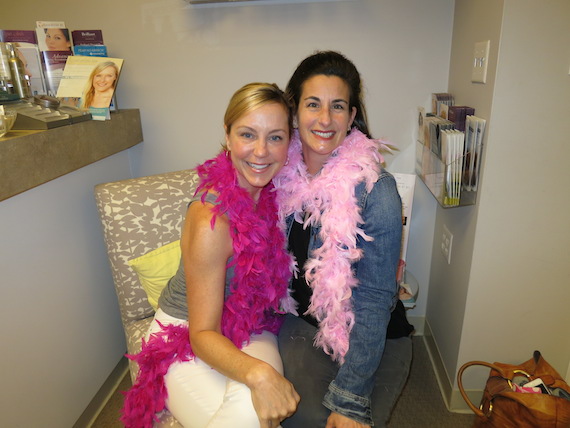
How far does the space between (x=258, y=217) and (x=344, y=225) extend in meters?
0.28

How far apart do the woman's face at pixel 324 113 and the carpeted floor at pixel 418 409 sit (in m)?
1.29

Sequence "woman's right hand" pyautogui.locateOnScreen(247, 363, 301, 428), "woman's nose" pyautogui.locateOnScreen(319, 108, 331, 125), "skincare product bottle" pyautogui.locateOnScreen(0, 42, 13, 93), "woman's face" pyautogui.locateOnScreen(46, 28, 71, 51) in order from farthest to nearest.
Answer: "woman's face" pyautogui.locateOnScreen(46, 28, 71, 51)
"skincare product bottle" pyautogui.locateOnScreen(0, 42, 13, 93)
"woman's nose" pyautogui.locateOnScreen(319, 108, 331, 125)
"woman's right hand" pyautogui.locateOnScreen(247, 363, 301, 428)

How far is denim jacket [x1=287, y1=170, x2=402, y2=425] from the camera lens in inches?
44.4

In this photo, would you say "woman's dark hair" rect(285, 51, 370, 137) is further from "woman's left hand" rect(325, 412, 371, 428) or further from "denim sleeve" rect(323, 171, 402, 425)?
"woman's left hand" rect(325, 412, 371, 428)

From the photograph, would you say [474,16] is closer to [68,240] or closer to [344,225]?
[344,225]

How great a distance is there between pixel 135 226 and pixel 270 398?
0.91 metres

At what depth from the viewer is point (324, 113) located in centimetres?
122

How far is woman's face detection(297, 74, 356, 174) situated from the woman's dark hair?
0.02 m

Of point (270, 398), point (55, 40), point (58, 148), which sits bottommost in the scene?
point (270, 398)

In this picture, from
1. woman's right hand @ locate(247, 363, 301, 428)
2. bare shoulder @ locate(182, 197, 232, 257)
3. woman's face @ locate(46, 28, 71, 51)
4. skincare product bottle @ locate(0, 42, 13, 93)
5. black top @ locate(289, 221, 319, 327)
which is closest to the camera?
woman's right hand @ locate(247, 363, 301, 428)

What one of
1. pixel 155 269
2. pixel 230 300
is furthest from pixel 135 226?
pixel 230 300

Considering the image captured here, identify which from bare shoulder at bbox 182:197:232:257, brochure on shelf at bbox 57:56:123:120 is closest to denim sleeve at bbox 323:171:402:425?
bare shoulder at bbox 182:197:232:257

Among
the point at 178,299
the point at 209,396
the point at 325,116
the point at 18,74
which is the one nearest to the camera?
the point at 209,396

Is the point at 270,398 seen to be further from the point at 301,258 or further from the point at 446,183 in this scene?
the point at 446,183
